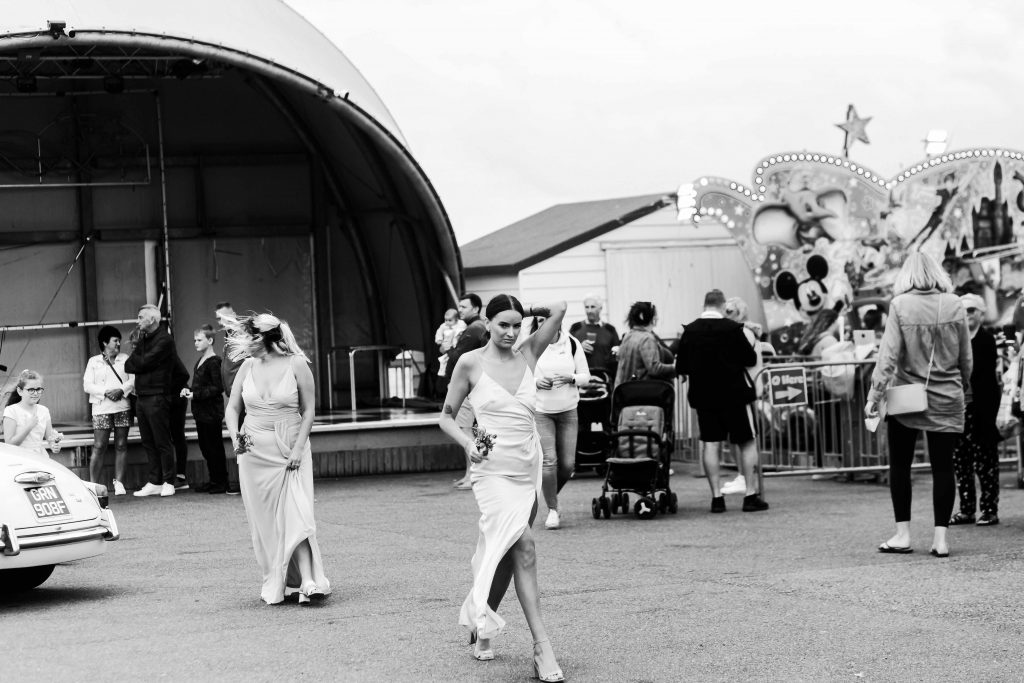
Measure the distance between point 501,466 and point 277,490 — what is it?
2489 millimetres

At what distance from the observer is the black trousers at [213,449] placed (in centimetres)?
1642

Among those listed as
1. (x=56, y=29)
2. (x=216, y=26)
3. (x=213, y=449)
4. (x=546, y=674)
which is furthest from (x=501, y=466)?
(x=216, y=26)

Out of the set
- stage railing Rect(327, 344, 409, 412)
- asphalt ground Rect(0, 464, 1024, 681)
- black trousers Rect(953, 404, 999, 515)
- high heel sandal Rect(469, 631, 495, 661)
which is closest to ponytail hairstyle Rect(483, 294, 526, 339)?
high heel sandal Rect(469, 631, 495, 661)

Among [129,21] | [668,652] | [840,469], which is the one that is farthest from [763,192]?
[668,652]

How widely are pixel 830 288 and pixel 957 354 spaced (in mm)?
12014

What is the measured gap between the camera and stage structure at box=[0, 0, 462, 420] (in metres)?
22.9

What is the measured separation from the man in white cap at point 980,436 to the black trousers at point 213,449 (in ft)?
25.6

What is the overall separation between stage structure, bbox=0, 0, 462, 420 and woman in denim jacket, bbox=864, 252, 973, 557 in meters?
11.5

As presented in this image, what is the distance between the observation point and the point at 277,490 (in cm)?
945

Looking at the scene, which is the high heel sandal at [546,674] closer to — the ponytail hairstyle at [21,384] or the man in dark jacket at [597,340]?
the ponytail hairstyle at [21,384]

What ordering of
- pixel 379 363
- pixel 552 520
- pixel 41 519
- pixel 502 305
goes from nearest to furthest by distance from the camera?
pixel 502 305
pixel 41 519
pixel 552 520
pixel 379 363

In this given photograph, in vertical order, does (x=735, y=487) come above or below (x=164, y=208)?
below

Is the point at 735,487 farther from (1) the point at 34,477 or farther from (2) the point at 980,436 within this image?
(1) the point at 34,477

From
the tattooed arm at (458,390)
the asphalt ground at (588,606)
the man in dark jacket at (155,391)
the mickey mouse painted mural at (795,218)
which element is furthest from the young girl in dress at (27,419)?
the mickey mouse painted mural at (795,218)
